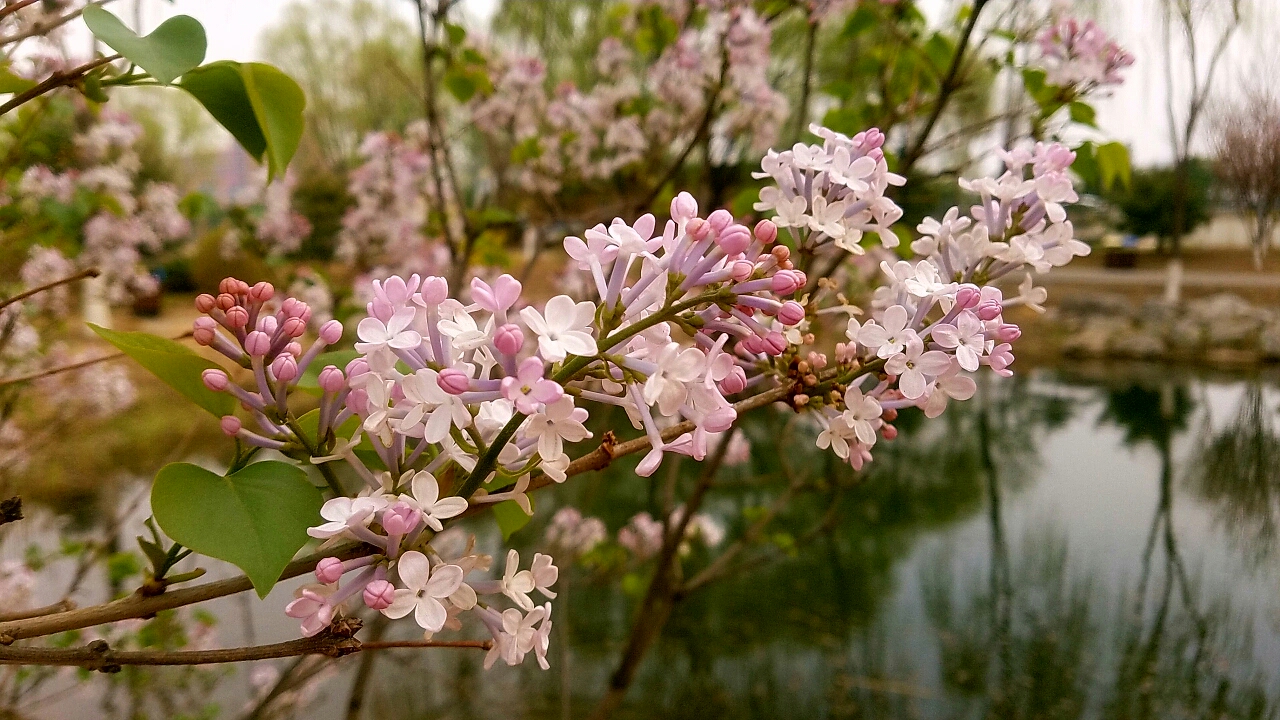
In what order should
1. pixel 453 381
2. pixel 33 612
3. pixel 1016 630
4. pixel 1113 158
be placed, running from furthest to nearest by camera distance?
pixel 1016 630, pixel 1113 158, pixel 33 612, pixel 453 381

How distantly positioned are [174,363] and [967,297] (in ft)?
1.13

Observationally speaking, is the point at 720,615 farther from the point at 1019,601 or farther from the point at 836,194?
the point at 836,194

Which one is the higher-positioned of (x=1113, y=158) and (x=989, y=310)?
(x=1113, y=158)

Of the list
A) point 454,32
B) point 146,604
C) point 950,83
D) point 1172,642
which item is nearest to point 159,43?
point 146,604

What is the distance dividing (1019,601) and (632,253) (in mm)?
1960

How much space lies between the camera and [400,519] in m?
0.27

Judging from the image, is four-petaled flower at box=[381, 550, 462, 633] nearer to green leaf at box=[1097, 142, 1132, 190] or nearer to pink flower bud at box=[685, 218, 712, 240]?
pink flower bud at box=[685, 218, 712, 240]

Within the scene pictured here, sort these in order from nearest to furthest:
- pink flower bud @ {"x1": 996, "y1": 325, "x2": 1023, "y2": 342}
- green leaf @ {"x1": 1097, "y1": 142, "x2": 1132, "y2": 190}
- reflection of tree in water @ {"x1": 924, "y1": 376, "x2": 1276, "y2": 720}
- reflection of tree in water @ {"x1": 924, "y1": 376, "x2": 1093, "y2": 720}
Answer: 1. pink flower bud @ {"x1": 996, "y1": 325, "x2": 1023, "y2": 342}
2. green leaf @ {"x1": 1097, "y1": 142, "x2": 1132, "y2": 190}
3. reflection of tree in water @ {"x1": 924, "y1": 376, "x2": 1276, "y2": 720}
4. reflection of tree in water @ {"x1": 924, "y1": 376, "x2": 1093, "y2": 720}

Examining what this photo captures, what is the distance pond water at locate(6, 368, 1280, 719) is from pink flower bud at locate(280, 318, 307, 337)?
109 centimetres

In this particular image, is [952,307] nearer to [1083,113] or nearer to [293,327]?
[293,327]

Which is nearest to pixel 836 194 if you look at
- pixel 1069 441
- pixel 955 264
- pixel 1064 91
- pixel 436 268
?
pixel 955 264

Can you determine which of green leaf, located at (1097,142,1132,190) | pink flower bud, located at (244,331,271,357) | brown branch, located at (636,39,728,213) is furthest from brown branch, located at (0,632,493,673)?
brown branch, located at (636,39,728,213)

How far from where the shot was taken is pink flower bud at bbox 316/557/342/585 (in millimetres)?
275

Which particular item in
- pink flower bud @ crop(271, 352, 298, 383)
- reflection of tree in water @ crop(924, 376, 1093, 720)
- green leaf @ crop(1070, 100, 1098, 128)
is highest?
green leaf @ crop(1070, 100, 1098, 128)
